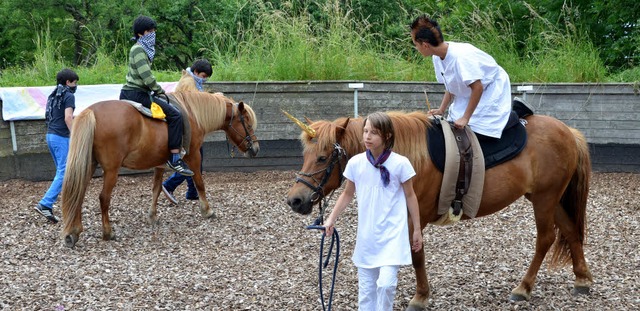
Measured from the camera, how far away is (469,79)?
5406mm

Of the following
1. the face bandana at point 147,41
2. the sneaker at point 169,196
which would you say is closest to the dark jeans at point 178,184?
the sneaker at point 169,196

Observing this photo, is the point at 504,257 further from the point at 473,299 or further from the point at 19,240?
the point at 19,240

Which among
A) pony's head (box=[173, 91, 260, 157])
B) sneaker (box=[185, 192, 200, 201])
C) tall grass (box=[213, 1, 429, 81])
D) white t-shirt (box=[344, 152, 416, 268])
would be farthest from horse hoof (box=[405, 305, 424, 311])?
tall grass (box=[213, 1, 429, 81])

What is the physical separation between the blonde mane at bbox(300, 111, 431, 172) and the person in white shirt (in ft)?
1.03

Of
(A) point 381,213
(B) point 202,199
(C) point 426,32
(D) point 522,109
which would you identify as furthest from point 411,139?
(B) point 202,199

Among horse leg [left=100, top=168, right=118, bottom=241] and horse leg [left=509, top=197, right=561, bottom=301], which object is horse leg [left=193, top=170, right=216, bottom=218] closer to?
horse leg [left=100, top=168, right=118, bottom=241]

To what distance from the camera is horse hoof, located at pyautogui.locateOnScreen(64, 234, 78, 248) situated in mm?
7852

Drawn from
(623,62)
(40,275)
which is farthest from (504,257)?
(623,62)

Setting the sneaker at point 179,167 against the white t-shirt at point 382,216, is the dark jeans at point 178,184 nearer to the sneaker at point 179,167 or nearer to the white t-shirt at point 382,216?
the sneaker at point 179,167

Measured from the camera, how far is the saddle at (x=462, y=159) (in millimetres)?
5445

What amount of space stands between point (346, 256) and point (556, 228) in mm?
2007

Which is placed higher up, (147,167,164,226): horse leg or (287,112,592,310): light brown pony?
(287,112,592,310): light brown pony

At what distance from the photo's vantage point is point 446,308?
18.8 feet

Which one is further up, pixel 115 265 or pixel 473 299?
pixel 473 299
